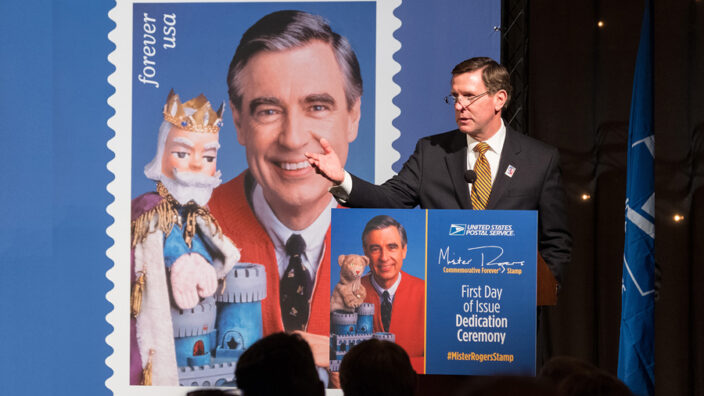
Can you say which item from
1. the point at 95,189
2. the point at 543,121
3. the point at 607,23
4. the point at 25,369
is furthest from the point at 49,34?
the point at 607,23

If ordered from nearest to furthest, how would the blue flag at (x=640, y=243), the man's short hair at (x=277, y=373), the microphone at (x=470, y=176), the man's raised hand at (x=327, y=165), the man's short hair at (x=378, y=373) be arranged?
→ the man's short hair at (x=277, y=373) < the man's short hair at (x=378, y=373) < the man's raised hand at (x=327, y=165) < the microphone at (x=470, y=176) < the blue flag at (x=640, y=243)

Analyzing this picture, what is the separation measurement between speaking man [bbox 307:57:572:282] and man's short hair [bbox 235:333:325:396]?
40.8 inches

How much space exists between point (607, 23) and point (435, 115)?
3.59ft

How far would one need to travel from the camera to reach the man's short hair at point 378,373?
1.77 meters

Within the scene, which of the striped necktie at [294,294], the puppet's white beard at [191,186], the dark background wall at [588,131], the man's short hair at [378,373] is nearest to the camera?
the man's short hair at [378,373]

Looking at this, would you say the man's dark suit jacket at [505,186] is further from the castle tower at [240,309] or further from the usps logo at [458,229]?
the castle tower at [240,309]

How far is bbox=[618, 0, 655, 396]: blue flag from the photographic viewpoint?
10.8 ft

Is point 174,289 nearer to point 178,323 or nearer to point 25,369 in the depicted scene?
point 178,323

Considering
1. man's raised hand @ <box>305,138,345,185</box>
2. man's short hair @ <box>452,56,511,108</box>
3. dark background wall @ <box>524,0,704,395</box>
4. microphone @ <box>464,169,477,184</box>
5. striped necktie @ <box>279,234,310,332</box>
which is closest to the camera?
man's raised hand @ <box>305,138,345,185</box>

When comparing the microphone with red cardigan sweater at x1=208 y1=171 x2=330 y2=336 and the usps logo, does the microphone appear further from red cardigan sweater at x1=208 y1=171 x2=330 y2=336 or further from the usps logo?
red cardigan sweater at x1=208 y1=171 x2=330 y2=336

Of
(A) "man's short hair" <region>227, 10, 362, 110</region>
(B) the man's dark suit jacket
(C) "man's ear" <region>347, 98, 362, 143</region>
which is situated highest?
(A) "man's short hair" <region>227, 10, 362, 110</region>

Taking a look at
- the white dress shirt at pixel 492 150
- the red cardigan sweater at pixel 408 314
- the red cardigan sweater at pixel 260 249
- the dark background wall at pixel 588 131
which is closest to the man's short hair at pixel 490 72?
the white dress shirt at pixel 492 150

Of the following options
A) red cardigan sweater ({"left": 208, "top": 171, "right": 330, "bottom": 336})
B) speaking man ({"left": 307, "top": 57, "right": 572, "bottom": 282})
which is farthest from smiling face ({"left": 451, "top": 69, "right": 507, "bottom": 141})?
red cardigan sweater ({"left": 208, "top": 171, "right": 330, "bottom": 336})

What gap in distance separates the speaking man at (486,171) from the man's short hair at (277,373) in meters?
1.04
